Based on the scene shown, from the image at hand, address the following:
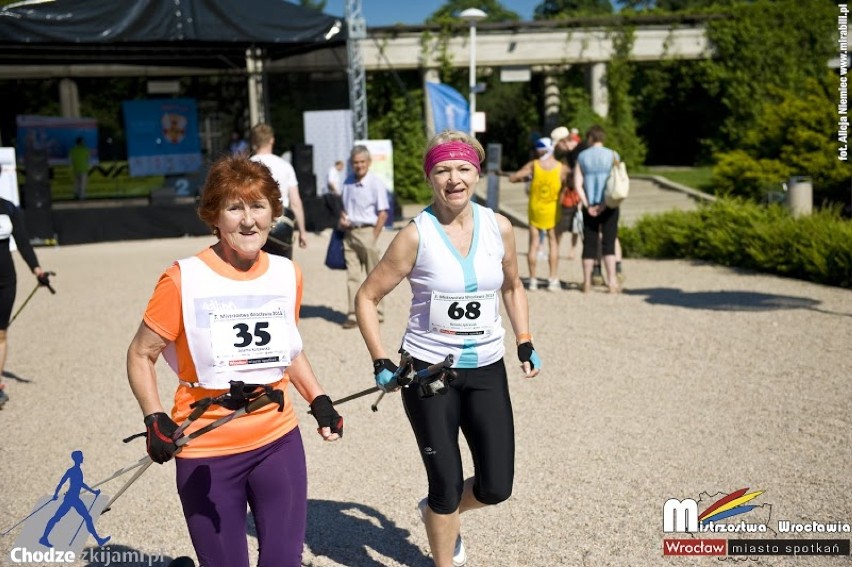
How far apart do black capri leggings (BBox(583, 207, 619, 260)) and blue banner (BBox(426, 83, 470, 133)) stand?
855cm

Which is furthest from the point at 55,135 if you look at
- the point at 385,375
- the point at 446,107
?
the point at 385,375

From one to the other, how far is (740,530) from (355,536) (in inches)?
70.7

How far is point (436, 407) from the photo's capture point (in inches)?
145

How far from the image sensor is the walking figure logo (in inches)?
179

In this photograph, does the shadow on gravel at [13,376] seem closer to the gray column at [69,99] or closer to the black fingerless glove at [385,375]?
the black fingerless glove at [385,375]

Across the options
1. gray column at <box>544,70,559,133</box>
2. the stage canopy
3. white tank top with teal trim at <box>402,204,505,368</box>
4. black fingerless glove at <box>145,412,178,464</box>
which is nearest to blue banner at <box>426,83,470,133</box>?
the stage canopy

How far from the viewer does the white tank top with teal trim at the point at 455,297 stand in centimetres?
375

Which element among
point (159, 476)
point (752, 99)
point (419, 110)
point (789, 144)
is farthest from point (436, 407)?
point (752, 99)

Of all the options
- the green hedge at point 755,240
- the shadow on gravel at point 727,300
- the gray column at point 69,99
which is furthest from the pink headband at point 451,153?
the gray column at point 69,99

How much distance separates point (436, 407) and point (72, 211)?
56.1 feet

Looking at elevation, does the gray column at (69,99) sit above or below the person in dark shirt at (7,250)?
above

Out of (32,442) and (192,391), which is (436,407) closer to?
(192,391)

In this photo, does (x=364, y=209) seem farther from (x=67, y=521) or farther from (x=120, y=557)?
(x=120, y=557)

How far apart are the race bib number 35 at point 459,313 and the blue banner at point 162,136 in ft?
73.4
